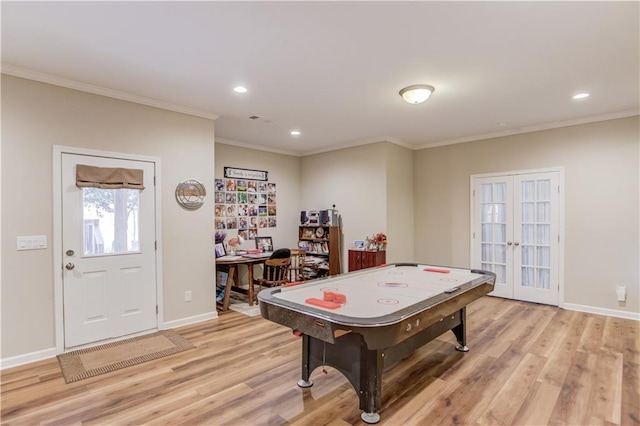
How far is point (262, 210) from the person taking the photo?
646 cm

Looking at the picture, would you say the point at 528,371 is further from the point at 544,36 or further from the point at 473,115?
the point at 473,115

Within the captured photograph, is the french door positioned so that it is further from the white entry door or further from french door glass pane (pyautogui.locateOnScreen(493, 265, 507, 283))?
the white entry door

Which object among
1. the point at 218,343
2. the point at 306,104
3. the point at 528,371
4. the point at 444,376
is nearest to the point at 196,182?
the point at 306,104

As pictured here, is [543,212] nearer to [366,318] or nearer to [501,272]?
[501,272]

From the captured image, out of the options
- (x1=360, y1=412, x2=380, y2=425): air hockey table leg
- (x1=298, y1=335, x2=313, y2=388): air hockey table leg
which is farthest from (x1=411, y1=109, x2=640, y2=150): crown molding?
(x1=360, y1=412, x2=380, y2=425): air hockey table leg

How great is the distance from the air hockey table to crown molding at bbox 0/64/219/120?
2.75 m

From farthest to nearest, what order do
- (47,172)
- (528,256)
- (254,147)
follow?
(254,147), (528,256), (47,172)

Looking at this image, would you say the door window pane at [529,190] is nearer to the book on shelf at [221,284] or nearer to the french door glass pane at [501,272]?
the french door glass pane at [501,272]

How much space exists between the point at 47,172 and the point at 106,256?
3.28ft

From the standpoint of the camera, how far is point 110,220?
142 inches

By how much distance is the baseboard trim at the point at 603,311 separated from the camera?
434 centimetres

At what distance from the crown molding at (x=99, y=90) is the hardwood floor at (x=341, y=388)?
271cm

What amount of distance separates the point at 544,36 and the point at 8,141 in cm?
467

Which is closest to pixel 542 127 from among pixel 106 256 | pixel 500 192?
pixel 500 192
